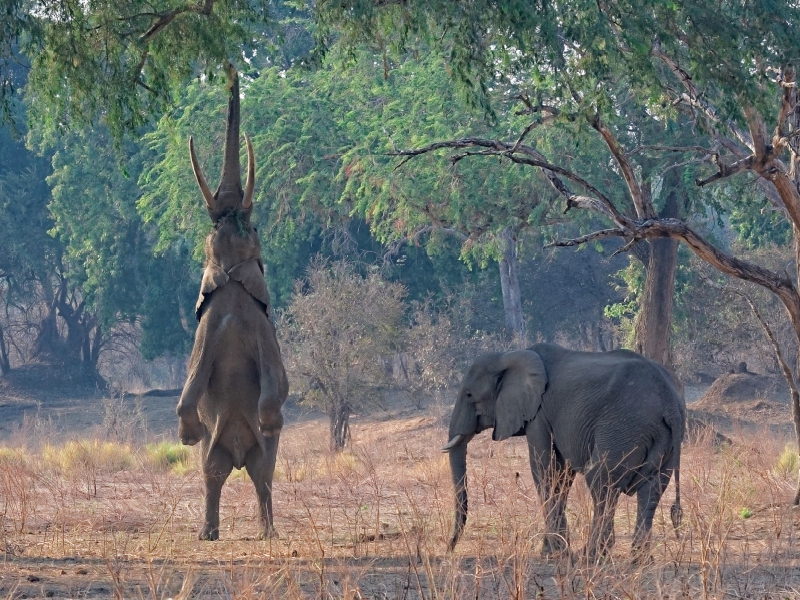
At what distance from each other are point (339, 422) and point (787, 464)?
10.0m

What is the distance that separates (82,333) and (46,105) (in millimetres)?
31234

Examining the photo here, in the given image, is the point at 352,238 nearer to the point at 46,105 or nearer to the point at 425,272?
the point at 425,272

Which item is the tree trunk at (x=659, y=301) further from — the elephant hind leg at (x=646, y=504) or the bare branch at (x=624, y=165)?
the elephant hind leg at (x=646, y=504)

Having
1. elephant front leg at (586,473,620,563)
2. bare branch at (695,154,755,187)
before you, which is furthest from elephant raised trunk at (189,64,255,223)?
bare branch at (695,154,755,187)

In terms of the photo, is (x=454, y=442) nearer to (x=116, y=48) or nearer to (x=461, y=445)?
(x=461, y=445)

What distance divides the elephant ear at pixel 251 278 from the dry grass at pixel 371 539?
5.63 ft

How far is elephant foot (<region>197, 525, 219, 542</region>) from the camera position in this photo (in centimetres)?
934

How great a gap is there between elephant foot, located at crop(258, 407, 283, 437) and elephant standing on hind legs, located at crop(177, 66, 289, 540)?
0.55ft

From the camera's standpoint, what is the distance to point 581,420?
30.1ft

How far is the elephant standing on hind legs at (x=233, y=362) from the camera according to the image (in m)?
9.29

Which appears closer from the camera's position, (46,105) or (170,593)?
(170,593)

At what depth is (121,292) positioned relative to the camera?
116 feet

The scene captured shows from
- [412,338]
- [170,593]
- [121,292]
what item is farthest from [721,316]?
[170,593]

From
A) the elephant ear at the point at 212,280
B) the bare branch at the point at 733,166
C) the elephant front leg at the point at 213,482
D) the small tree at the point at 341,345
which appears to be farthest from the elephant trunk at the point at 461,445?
the small tree at the point at 341,345
